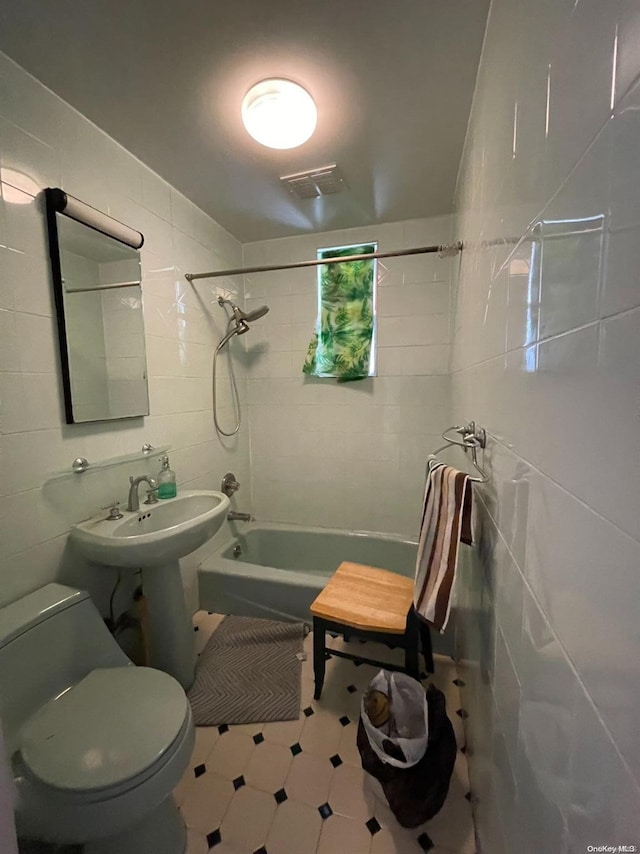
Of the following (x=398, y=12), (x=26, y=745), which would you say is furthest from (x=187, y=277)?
(x=26, y=745)

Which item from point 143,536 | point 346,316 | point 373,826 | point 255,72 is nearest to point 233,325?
point 346,316

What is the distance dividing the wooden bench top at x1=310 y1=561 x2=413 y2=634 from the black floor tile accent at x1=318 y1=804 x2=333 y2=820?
1.73 ft

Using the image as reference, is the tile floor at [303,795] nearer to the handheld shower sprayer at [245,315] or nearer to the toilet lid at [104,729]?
the toilet lid at [104,729]

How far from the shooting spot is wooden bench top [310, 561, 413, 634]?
1323 millimetres

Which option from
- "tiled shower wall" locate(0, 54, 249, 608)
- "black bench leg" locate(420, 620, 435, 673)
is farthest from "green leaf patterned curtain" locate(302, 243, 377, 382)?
"black bench leg" locate(420, 620, 435, 673)

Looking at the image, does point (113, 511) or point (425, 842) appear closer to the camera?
point (425, 842)

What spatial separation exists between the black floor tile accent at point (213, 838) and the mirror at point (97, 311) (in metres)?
1.45

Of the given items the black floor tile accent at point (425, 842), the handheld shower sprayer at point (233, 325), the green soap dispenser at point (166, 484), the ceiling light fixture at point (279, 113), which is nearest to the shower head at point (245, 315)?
the handheld shower sprayer at point (233, 325)

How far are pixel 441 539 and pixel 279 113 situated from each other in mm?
1580

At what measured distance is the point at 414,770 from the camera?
1.06 m

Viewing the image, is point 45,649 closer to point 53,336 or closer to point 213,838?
point 213,838

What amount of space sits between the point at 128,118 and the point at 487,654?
2.22 meters

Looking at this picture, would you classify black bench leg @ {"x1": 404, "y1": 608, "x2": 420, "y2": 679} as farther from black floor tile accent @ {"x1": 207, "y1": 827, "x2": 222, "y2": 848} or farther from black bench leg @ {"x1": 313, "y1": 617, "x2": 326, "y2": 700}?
black floor tile accent @ {"x1": 207, "y1": 827, "x2": 222, "y2": 848}

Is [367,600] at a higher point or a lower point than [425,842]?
higher
